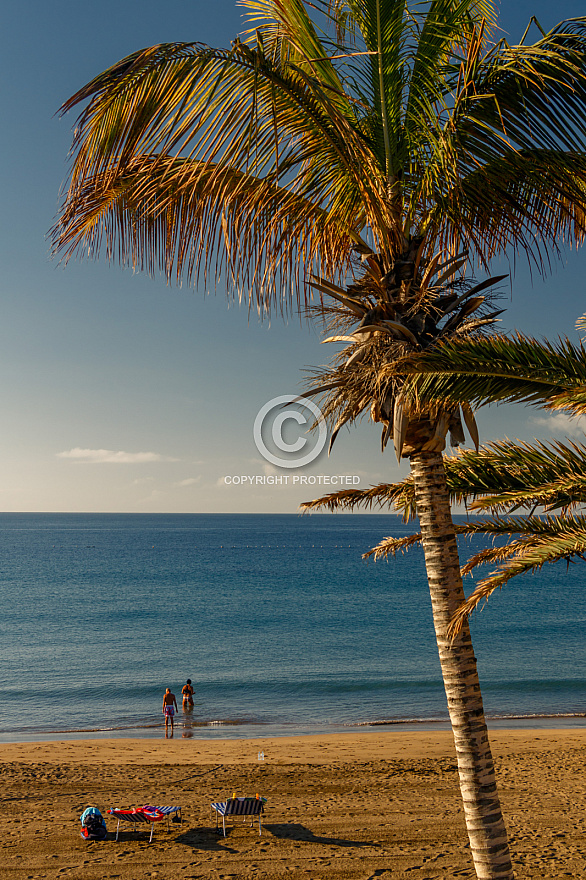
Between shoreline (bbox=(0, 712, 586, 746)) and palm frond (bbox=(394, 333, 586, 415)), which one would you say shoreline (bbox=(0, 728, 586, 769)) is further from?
palm frond (bbox=(394, 333, 586, 415))

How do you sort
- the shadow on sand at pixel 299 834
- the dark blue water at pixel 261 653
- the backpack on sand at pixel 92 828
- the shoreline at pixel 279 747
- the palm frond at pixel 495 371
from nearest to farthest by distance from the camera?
the palm frond at pixel 495 371
the shadow on sand at pixel 299 834
the backpack on sand at pixel 92 828
the shoreline at pixel 279 747
the dark blue water at pixel 261 653

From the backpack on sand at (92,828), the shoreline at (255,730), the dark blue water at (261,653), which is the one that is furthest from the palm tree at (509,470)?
the dark blue water at (261,653)

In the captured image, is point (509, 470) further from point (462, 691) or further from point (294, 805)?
point (294, 805)

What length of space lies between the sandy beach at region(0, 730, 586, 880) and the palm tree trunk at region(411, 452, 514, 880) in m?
4.98

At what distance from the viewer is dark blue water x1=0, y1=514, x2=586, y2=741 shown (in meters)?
25.4

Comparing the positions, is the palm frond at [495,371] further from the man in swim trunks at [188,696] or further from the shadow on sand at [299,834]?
the man in swim trunks at [188,696]

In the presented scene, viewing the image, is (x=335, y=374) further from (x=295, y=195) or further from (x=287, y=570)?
(x=287, y=570)

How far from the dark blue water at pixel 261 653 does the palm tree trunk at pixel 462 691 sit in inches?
738

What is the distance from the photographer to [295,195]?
561cm

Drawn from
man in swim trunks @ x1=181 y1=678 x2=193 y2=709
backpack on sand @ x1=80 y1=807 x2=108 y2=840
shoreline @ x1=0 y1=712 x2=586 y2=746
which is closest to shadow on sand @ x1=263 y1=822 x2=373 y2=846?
backpack on sand @ x1=80 y1=807 x2=108 y2=840

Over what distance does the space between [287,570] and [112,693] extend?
65.8 meters

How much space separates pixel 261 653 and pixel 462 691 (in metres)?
34.8

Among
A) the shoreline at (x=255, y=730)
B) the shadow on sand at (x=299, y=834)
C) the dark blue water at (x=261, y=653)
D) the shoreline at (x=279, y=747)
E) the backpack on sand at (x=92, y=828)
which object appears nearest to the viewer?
the shadow on sand at (x=299, y=834)

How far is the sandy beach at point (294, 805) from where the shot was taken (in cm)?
962
